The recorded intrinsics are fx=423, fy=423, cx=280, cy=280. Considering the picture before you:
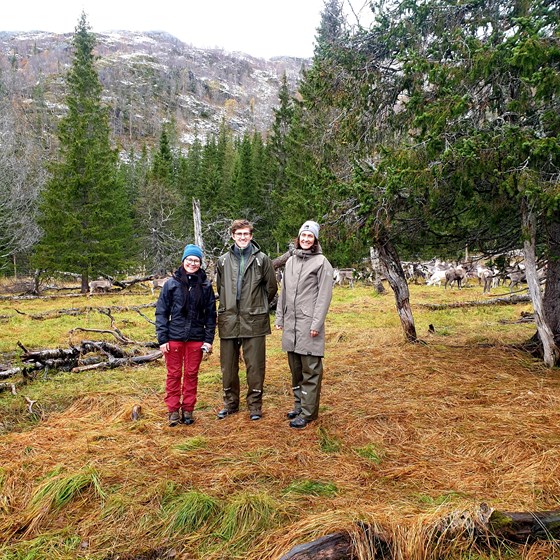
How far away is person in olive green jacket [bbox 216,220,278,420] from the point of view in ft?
15.7

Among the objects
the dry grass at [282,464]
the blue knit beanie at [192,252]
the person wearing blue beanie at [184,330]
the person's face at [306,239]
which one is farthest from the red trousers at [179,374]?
the person's face at [306,239]

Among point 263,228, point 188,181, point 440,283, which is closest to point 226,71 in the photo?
point 188,181

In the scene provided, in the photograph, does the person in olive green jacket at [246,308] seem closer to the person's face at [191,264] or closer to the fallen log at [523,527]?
the person's face at [191,264]

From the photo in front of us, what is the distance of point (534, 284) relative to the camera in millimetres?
6027

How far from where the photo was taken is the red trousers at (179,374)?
4680mm

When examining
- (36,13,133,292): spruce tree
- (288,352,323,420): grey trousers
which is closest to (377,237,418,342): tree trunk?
(288,352,323,420): grey trousers

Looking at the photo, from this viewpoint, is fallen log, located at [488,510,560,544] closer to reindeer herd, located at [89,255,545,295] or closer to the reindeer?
reindeer herd, located at [89,255,545,295]

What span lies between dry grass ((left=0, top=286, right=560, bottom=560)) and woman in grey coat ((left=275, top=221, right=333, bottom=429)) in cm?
35

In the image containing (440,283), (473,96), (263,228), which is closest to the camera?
(473,96)

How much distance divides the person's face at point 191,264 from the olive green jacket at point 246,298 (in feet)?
1.01

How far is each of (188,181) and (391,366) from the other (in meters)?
36.7

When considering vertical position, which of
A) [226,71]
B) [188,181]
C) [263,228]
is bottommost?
[263,228]

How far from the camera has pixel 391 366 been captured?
6887 millimetres

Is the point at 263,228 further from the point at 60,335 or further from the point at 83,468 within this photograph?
the point at 83,468
